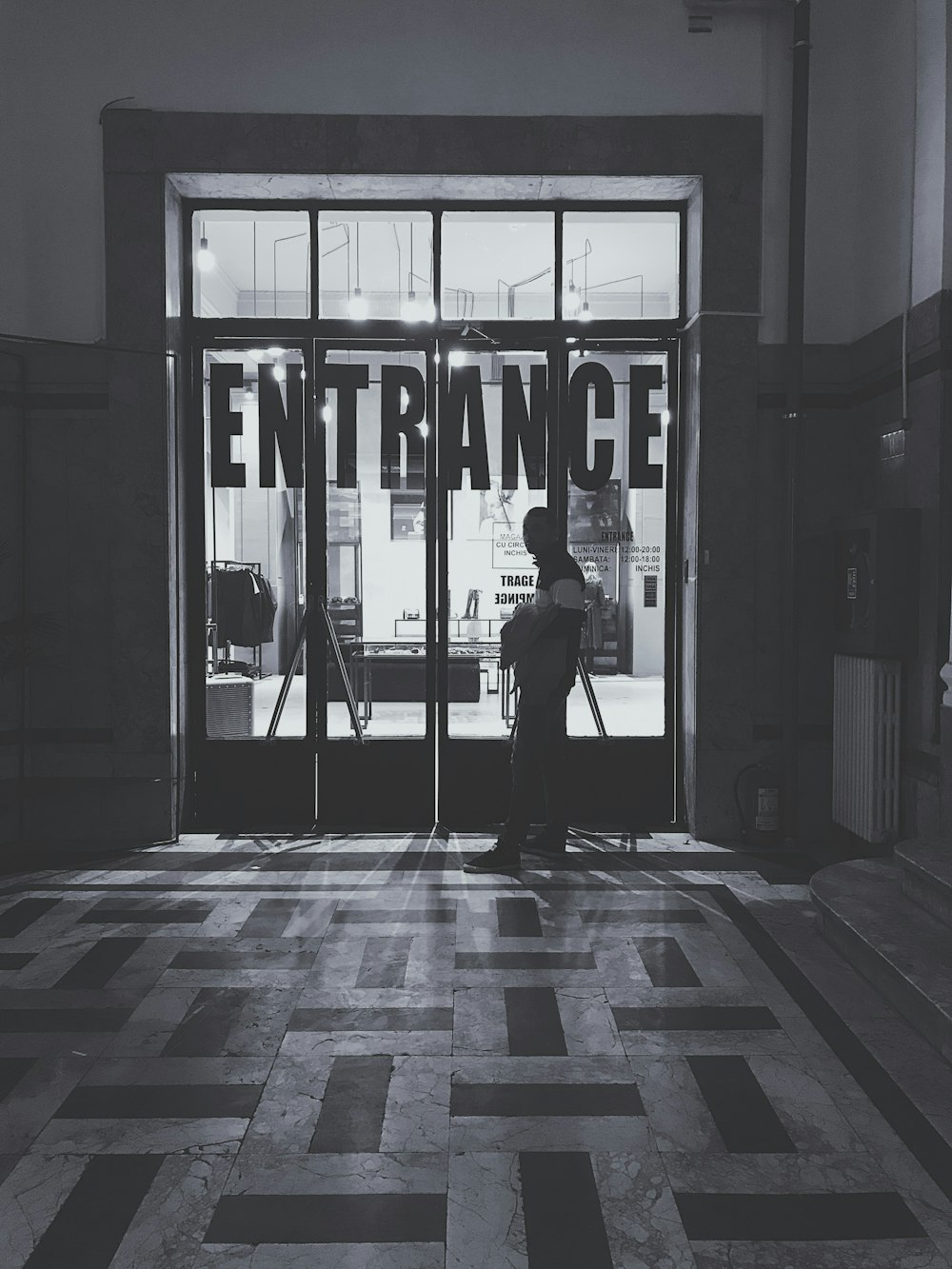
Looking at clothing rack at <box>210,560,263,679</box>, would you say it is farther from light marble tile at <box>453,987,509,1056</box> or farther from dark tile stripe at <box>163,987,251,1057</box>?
light marble tile at <box>453,987,509,1056</box>

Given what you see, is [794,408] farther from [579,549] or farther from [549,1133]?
[549,1133]

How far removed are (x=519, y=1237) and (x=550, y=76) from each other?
18.1ft

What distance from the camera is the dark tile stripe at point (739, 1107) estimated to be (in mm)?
2580

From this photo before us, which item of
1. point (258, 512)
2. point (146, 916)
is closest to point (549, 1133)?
point (146, 916)

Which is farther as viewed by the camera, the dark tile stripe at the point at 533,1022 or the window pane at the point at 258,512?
the window pane at the point at 258,512

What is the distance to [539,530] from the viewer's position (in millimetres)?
4965

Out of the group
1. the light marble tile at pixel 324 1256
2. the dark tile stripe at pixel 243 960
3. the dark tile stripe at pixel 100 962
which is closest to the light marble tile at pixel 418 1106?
the light marble tile at pixel 324 1256

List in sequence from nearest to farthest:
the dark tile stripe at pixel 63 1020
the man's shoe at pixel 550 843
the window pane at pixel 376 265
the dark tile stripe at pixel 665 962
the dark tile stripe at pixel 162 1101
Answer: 1. the dark tile stripe at pixel 162 1101
2. the dark tile stripe at pixel 63 1020
3. the dark tile stripe at pixel 665 962
4. the man's shoe at pixel 550 843
5. the window pane at pixel 376 265

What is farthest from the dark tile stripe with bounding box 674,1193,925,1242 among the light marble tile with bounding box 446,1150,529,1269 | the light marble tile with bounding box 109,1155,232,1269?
the light marble tile with bounding box 109,1155,232,1269

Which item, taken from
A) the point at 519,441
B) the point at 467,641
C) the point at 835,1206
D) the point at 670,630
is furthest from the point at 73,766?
the point at 835,1206

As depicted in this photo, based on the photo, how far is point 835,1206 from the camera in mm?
2318

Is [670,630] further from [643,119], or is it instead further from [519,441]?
[643,119]

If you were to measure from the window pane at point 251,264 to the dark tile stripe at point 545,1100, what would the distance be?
14.6ft

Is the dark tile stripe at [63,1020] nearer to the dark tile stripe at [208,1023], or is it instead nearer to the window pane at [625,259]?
the dark tile stripe at [208,1023]
